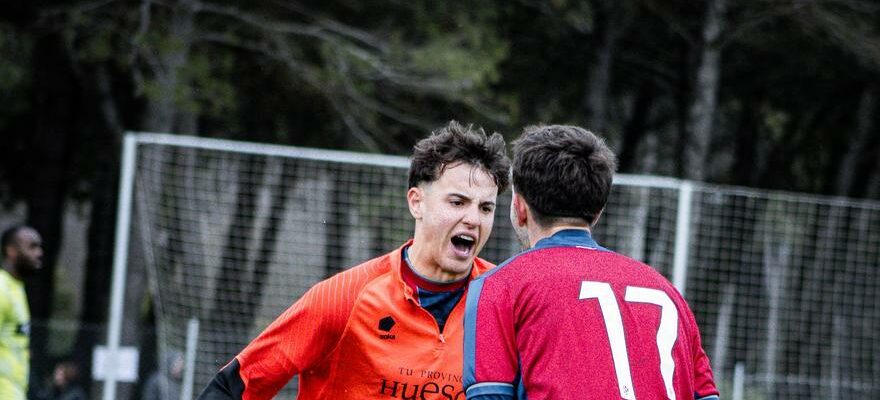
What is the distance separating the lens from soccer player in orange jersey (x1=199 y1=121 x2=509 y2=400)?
422 centimetres

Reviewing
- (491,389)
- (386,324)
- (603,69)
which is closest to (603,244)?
(386,324)

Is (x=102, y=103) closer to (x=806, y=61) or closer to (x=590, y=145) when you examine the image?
(x=806, y=61)

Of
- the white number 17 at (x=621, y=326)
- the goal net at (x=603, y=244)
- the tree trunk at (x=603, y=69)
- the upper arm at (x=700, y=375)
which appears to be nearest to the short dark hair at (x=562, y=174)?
the white number 17 at (x=621, y=326)

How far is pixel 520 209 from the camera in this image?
3.60 meters

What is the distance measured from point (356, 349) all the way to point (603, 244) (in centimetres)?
597

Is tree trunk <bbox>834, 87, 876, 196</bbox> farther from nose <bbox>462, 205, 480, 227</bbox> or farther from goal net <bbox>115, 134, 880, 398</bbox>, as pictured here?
nose <bbox>462, 205, 480, 227</bbox>

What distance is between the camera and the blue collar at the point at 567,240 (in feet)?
11.4

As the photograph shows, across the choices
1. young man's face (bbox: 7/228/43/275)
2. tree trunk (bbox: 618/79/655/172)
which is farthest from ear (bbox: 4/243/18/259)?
tree trunk (bbox: 618/79/655/172)

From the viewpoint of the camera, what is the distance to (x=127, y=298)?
587 inches

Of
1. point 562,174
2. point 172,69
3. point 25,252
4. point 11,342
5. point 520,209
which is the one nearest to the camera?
point 562,174

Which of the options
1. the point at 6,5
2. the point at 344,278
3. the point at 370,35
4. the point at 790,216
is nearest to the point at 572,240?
the point at 344,278

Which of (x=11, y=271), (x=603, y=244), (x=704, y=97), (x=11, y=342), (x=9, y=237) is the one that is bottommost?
(x=11, y=342)

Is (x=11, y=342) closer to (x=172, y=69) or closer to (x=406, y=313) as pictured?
(x=406, y=313)

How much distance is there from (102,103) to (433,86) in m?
6.28
